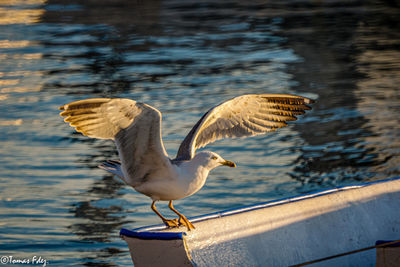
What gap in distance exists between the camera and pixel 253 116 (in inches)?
274

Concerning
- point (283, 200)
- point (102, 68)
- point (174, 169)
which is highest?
point (174, 169)

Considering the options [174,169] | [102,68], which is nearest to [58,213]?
[174,169]

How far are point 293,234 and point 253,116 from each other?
55.9 inches

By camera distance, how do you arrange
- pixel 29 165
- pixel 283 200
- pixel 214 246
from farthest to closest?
pixel 29 165
pixel 283 200
pixel 214 246

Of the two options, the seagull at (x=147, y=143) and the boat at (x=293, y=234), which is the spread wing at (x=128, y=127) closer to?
the seagull at (x=147, y=143)

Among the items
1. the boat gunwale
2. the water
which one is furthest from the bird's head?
the water

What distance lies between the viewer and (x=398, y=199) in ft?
26.3

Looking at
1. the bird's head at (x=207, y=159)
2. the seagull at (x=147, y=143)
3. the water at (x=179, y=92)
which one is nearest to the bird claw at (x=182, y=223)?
the seagull at (x=147, y=143)

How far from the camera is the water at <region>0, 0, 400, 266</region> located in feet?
31.7

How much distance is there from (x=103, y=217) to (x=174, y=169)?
3753 millimetres

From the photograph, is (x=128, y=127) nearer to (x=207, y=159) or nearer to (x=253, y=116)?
(x=207, y=159)

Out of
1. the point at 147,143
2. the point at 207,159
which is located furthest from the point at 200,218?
the point at 147,143

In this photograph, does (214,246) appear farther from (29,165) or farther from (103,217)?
(29,165)

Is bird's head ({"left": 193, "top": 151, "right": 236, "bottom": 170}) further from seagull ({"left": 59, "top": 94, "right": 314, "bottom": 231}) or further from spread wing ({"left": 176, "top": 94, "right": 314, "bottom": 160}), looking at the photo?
spread wing ({"left": 176, "top": 94, "right": 314, "bottom": 160})
